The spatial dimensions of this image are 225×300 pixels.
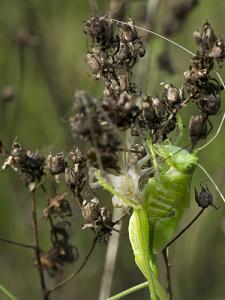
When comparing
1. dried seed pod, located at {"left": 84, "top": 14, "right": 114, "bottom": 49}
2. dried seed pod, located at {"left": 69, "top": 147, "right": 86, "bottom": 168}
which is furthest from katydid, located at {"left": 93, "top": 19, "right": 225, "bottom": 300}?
dried seed pod, located at {"left": 84, "top": 14, "right": 114, "bottom": 49}

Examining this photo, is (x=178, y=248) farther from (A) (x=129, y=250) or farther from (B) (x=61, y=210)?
(B) (x=61, y=210)

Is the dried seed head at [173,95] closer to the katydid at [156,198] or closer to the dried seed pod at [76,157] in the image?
the katydid at [156,198]

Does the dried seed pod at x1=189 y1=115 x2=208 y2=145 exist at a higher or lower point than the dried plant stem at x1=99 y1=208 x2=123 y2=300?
higher

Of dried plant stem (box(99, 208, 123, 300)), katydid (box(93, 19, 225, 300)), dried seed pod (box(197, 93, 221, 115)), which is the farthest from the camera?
dried plant stem (box(99, 208, 123, 300))

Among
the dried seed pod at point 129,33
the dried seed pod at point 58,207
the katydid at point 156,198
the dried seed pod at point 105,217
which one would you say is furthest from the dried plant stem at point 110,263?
the dried seed pod at point 129,33

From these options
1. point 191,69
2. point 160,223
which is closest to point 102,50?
point 191,69

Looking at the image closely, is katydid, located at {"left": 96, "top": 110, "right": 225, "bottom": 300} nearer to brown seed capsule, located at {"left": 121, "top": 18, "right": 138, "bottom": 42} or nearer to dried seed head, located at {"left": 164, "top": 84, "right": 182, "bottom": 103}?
dried seed head, located at {"left": 164, "top": 84, "right": 182, "bottom": 103}

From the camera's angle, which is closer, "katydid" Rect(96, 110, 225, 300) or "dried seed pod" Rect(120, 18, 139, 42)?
"katydid" Rect(96, 110, 225, 300)
